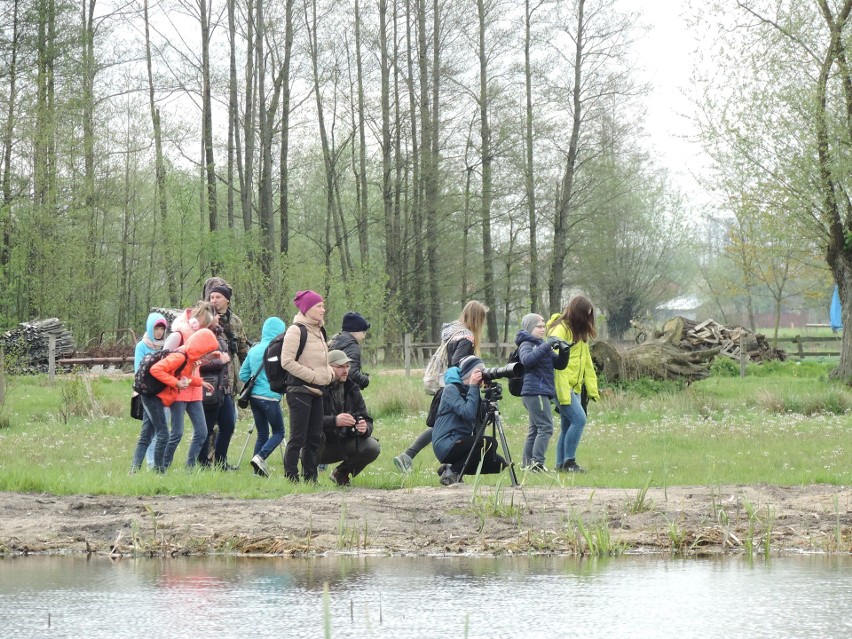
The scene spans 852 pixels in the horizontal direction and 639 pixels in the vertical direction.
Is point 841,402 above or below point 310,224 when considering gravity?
below

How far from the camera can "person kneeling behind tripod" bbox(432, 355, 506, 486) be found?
11.4 metres

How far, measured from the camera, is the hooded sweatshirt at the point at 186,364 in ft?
39.2

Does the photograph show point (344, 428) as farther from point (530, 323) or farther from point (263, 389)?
point (530, 323)

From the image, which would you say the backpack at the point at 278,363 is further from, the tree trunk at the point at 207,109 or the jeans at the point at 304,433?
the tree trunk at the point at 207,109

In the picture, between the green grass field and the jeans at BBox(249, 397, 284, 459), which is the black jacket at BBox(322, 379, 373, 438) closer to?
the green grass field

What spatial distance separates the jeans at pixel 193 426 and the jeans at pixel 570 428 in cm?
366

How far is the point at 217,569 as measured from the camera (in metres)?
7.94

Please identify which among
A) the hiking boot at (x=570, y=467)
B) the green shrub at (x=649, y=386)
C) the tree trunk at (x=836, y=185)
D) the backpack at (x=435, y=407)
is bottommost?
the hiking boot at (x=570, y=467)

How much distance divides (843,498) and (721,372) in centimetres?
2418

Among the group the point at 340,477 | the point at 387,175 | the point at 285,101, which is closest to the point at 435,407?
the point at 340,477

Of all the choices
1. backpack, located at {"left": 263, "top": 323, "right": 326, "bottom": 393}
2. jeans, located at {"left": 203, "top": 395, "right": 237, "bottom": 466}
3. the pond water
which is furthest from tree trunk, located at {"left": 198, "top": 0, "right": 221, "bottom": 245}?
the pond water

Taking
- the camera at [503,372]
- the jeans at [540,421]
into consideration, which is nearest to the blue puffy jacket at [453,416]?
the camera at [503,372]

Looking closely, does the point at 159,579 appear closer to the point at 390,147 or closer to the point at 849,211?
the point at 849,211

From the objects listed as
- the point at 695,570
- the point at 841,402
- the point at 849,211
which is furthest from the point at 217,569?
the point at 849,211
